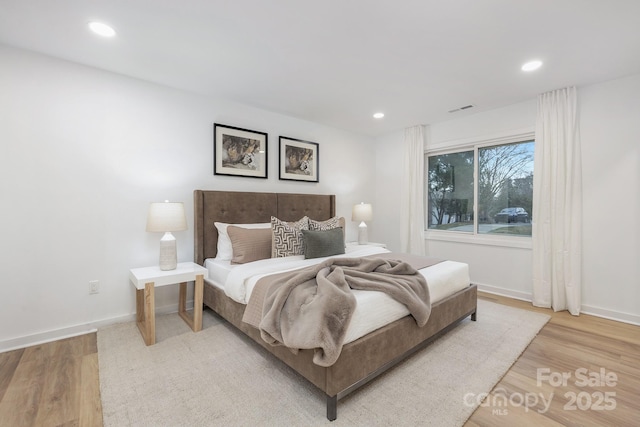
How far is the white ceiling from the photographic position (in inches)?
73.4

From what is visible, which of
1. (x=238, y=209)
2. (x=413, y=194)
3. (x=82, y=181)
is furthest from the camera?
(x=413, y=194)

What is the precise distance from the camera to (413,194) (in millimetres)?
4578

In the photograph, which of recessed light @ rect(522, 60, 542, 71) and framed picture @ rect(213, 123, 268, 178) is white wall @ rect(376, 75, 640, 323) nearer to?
recessed light @ rect(522, 60, 542, 71)

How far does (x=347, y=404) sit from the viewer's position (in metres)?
1.68

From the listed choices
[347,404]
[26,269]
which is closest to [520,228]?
[347,404]

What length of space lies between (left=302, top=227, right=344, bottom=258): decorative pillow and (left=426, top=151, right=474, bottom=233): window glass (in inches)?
88.0

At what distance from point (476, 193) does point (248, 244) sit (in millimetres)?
3321

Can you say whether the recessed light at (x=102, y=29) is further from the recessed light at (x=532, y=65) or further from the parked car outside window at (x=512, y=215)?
the parked car outside window at (x=512, y=215)

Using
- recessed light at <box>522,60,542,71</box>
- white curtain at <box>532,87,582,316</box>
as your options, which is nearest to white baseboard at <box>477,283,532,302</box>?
white curtain at <box>532,87,582,316</box>

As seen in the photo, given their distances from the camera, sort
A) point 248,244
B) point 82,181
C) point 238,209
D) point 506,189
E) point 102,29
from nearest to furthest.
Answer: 1. point 102,29
2. point 82,181
3. point 248,244
4. point 238,209
5. point 506,189

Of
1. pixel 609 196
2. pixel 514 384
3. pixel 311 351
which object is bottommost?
pixel 514 384

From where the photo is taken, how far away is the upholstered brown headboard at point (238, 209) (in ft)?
10.4

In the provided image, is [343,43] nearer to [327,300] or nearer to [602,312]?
[327,300]

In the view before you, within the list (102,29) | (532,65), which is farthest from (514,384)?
(102,29)
